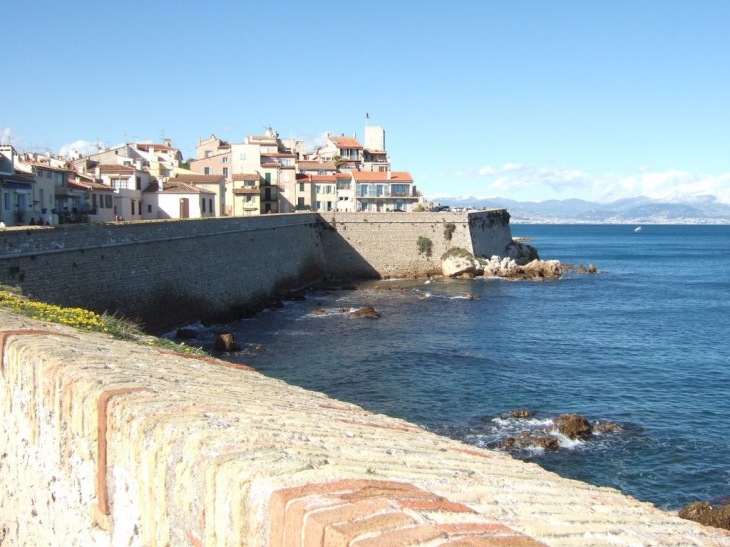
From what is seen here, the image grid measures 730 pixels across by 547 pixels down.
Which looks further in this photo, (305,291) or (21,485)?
(305,291)

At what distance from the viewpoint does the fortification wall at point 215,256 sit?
2291 cm

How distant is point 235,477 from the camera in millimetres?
3355

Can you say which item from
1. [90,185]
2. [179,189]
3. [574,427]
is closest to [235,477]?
[574,427]

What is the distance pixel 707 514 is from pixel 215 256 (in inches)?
1046

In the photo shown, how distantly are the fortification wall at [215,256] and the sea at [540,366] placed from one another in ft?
7.94

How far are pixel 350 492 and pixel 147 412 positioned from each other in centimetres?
162

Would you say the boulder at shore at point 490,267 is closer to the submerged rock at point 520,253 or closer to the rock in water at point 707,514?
the submerged rock at point 520,253

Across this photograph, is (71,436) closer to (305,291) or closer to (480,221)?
(305,291)

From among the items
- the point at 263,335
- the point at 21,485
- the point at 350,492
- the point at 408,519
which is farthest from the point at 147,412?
the point at 263,335

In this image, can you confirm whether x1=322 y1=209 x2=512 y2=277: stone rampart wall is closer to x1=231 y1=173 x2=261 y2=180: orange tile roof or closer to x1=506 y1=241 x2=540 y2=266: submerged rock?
x1=506 y1=241 x2=540 y2=266: submerged rock

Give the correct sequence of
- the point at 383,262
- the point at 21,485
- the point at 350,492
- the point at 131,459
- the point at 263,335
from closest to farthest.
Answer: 1. the point at 350,492
2. the point at 131,459
3. the point at 21,485
4. the point at 263,335
5. the point at 383,262

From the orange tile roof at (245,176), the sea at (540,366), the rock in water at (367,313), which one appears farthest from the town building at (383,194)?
the rock in water at (367,313)

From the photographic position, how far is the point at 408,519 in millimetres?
2996

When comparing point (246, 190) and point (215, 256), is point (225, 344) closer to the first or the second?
point (215, 256)
